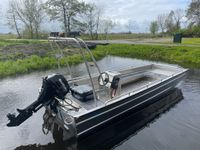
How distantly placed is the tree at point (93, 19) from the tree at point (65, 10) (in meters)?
2.17

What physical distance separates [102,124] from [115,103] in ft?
1.97

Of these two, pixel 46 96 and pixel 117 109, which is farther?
pixel 117 109

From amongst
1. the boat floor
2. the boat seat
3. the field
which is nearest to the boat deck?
the boat floor

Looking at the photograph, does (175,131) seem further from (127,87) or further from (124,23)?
(124,23)

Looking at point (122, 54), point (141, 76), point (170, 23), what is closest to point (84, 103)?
point (141, 76)

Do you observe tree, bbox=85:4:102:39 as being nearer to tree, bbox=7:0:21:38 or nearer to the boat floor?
tree, bbox=7:0:21:38

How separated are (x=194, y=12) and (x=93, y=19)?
1476 cm

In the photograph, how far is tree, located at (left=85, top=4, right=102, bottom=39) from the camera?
2970 cm

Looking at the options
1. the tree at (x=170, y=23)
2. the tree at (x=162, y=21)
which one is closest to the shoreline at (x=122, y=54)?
the tree at (x=170, y=23)

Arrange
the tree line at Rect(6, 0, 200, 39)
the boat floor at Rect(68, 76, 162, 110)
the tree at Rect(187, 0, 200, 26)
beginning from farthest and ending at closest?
the tree line at Rect(6, 0, 200, 39) < the tree at Rect(187, 0, 200, 26) < the boat floor at Rect(68, 76, 162, 110)

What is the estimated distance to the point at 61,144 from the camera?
4.32m

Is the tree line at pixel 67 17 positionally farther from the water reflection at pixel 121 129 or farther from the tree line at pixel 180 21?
the water reflection at pixel 121 129

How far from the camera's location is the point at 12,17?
3003 cm

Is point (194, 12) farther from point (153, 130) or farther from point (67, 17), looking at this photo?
Answer: point (153, 130)
